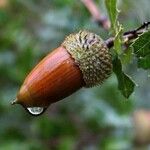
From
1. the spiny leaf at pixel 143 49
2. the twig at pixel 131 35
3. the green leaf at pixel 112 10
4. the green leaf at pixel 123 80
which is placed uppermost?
the green leaf at pixel 112 10

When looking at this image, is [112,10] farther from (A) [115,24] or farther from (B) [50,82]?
(B) [50,82]

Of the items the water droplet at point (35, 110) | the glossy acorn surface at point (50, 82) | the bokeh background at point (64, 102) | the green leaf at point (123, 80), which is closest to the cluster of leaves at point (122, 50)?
the green leaf at point (123, 80)

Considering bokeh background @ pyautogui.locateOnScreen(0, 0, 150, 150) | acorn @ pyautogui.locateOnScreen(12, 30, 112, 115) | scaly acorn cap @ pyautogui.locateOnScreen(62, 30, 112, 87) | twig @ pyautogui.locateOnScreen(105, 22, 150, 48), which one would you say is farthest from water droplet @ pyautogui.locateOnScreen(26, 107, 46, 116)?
bokeh background @ pyautogui.locateOnScreen(0, 0, 150, 150)

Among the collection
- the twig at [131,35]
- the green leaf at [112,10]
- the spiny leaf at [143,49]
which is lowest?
the spiny leaf at [143,49]

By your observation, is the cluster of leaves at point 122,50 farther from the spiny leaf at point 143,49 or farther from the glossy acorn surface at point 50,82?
the glossy acorn surface at point 50,82

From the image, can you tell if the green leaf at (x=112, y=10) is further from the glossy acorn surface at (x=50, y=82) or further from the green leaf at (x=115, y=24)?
the glossy acorn surface at (x=50, y=82)

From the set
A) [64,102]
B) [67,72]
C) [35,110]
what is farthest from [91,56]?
[64,102]

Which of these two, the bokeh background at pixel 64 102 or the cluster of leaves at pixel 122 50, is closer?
the cluster of leaves at pixel 122 50

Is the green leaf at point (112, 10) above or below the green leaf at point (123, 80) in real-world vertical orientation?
above

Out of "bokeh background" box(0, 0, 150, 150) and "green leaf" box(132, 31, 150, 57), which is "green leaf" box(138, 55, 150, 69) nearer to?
"green leaf" box(132, 31, 150, 57)

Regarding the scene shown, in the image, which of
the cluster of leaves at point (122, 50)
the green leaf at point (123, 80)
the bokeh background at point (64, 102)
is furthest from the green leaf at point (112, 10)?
the bokeh background at point (64, 102)
